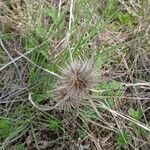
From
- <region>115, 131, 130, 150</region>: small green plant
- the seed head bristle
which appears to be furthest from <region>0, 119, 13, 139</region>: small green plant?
<region>115, 131, 130, 150</region>: small green plant

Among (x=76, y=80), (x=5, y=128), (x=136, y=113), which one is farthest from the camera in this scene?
(x=136, y=113)

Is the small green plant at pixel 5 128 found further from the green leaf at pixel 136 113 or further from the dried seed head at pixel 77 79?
the green leaf at pixel 136 113

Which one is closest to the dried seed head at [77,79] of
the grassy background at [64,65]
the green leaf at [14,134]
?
the grassy background at [64,65]

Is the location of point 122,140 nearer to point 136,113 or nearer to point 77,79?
point 136,113

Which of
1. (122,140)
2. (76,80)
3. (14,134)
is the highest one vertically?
(76,80)

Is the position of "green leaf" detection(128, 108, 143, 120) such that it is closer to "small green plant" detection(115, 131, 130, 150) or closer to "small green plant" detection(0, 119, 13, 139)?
"small green plant" detection(115, 131, 130, 150)

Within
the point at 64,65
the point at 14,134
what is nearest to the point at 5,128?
the point at 14,134
